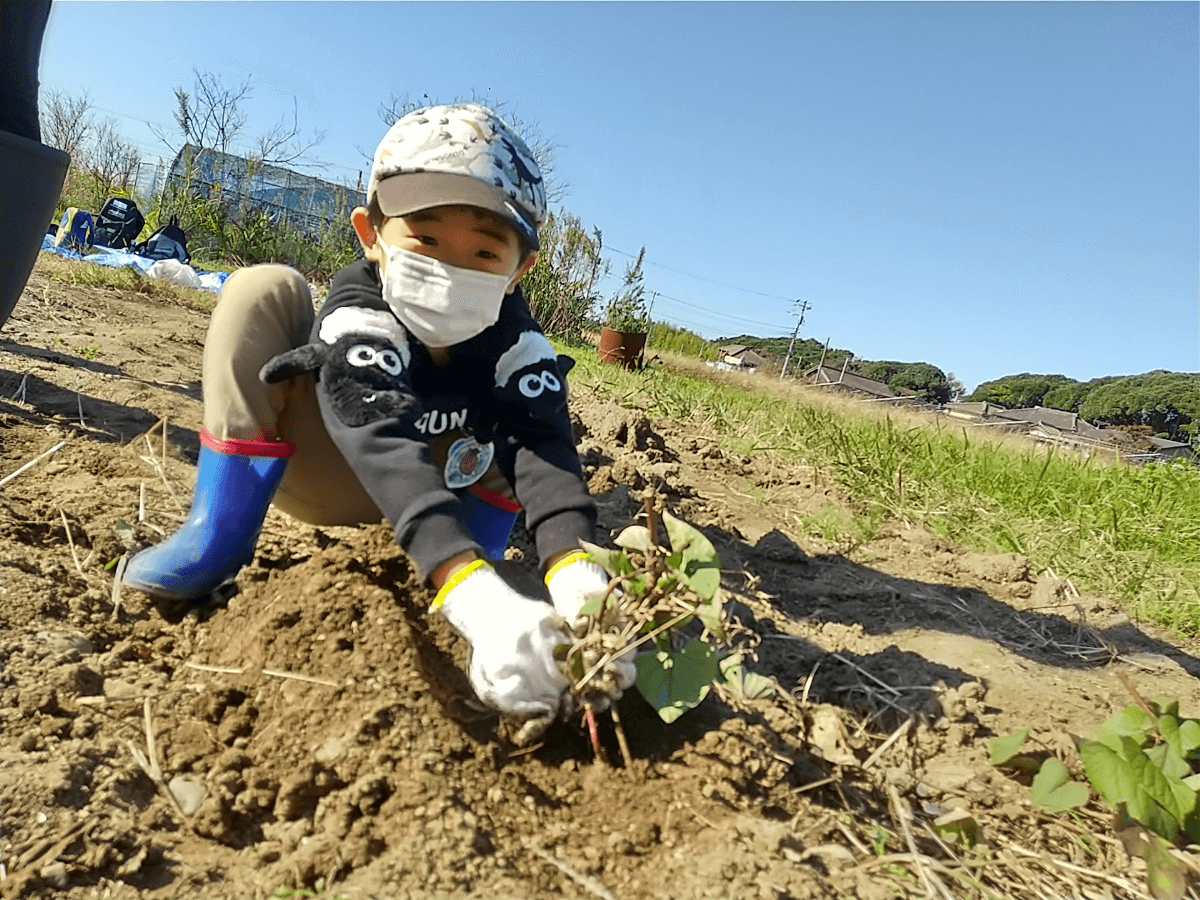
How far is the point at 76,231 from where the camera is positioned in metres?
11.2

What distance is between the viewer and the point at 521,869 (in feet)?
2.90

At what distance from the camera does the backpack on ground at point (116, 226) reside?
1201cm

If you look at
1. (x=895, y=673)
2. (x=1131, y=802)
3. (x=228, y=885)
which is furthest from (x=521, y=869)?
(x=895, y=673)

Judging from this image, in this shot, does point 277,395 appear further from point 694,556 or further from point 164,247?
point 164,247

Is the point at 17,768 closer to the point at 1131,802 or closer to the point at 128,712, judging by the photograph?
the point at 128,712

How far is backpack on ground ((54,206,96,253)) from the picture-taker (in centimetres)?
1077

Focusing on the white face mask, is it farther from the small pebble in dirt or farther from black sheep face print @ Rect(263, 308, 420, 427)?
the small pebble in dirt

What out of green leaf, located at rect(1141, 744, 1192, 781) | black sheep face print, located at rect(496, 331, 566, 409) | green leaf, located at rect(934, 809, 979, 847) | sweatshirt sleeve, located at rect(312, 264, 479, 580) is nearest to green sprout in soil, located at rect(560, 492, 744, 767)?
sweatshirt sleeve, located at rect(312, 264, 479, 580)

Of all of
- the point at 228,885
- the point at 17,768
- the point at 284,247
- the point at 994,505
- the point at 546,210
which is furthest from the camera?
the point at 284,247

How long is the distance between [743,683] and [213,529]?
1030mm

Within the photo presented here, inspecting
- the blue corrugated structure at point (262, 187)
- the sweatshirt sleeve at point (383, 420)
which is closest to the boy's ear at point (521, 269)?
the sweatshirt sleeve at point (383, 420)

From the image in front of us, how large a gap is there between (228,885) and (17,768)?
0.37m

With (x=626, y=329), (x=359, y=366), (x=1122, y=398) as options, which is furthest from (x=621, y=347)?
(x=1122, y=398)

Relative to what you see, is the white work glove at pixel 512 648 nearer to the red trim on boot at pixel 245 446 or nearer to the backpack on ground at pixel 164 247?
the red trim on boot at pixel 245 446
